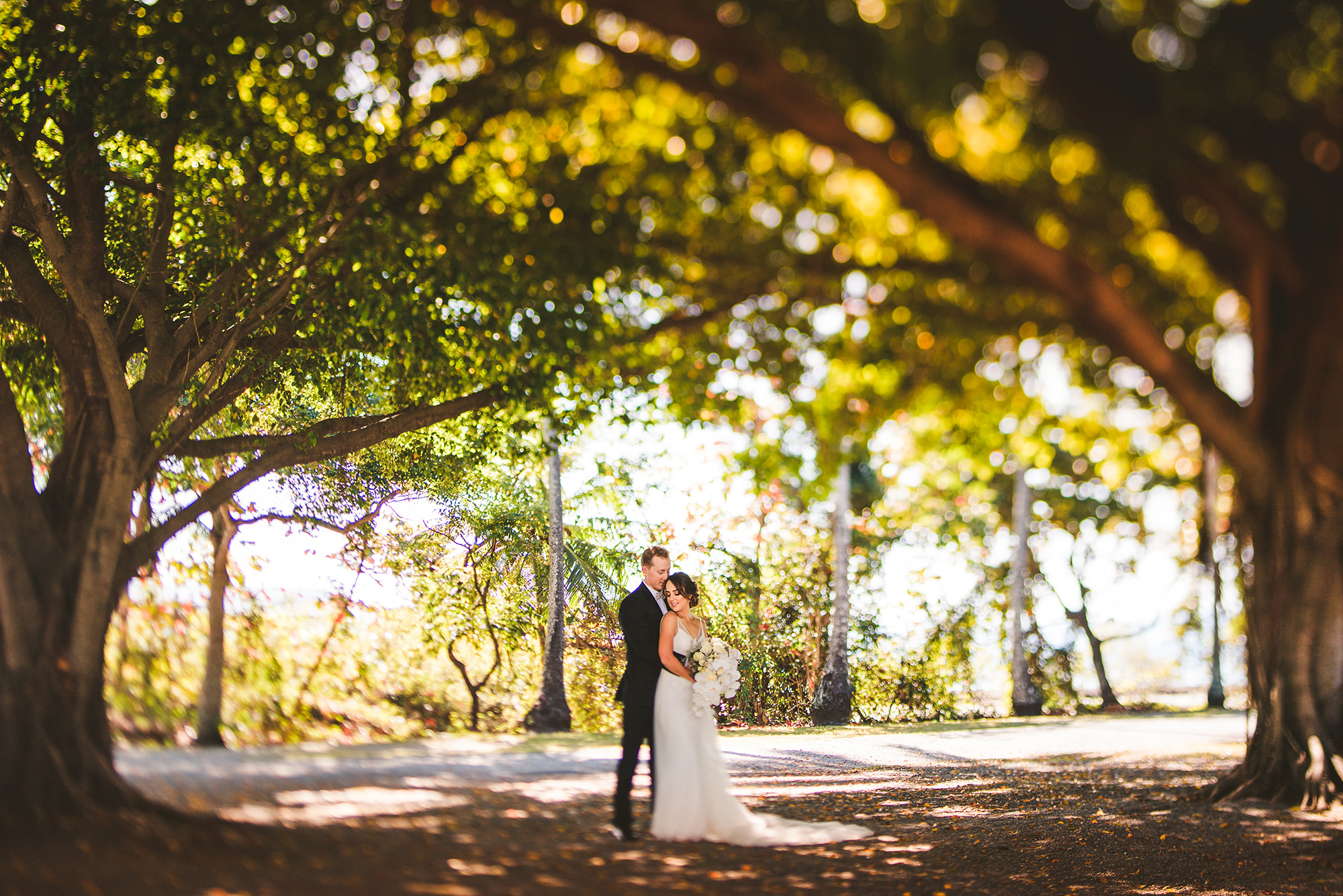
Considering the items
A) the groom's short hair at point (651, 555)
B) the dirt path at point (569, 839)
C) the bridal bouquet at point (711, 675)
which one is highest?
the groom's short hair at point (651, 555)

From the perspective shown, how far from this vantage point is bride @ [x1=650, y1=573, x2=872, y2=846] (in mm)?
6082

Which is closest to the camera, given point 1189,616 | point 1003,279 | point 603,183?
point 1003,279

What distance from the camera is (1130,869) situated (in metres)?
5.93

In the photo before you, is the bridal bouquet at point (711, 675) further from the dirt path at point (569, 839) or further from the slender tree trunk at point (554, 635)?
the slender tree trunk at point (554, 635)

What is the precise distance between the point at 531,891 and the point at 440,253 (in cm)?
398

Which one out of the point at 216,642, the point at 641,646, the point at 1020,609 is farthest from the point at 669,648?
the point at 1020,609

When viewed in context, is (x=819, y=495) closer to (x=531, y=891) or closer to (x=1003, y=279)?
(x=1003, y=279)

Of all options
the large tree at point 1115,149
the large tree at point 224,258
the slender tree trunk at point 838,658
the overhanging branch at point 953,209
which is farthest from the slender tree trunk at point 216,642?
the slender tree trunk at point 838,658

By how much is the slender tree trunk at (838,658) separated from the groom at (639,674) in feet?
18.6

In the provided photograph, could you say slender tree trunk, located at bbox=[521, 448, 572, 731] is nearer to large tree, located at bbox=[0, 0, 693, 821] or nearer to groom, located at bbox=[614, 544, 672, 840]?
large tree, located at bbox=[0, 0, 693, 821]

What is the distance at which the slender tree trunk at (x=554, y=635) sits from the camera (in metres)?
8.85

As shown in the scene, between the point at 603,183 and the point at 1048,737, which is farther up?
the point at 603,183

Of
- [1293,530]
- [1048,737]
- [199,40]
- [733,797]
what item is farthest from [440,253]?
[1048,737]

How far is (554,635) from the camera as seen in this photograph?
30.7 ft
